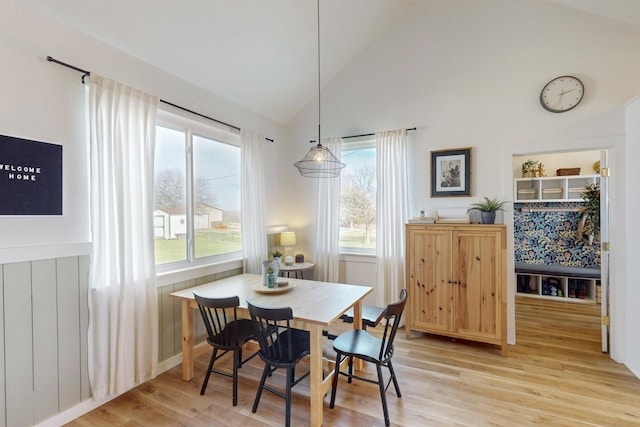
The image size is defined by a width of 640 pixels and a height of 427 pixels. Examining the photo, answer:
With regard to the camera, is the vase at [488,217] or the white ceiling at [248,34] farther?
the vase at [488,217]

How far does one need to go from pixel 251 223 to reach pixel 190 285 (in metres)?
1.03

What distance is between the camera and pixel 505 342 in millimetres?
3010

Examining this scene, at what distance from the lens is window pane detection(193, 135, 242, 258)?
328cm

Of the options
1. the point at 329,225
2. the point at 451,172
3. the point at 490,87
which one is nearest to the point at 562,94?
the point at 490,87

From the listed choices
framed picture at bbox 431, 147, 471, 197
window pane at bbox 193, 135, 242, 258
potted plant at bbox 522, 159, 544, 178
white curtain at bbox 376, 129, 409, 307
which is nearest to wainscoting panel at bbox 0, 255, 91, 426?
window pane at bbox 193, 135, 242, 258

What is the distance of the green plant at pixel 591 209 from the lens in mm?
4422

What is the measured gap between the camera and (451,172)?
3.57 metres

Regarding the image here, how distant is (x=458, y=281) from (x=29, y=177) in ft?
12.3

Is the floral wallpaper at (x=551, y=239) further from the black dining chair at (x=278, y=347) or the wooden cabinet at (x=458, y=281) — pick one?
the black dining chair at (x=278, y=347)

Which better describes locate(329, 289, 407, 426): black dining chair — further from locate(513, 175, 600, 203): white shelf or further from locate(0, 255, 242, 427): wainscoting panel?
locate(513, 175, 600, 203): white shelf

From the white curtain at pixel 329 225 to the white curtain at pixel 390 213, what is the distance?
1.92 ft

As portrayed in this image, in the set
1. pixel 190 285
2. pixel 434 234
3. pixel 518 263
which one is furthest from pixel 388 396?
pixel 518 263

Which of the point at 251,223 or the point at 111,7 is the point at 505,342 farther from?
the point at 111,7

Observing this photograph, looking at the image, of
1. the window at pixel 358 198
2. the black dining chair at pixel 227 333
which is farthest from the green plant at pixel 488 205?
the black dining chair at pixel 227 333
